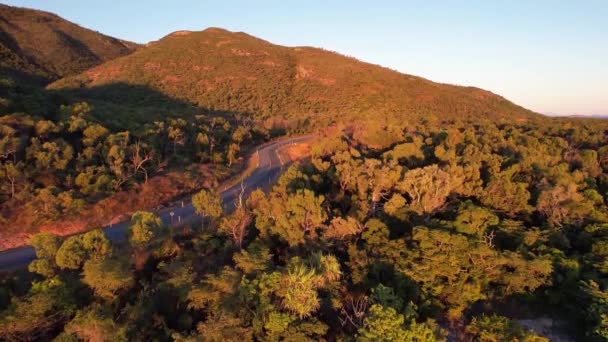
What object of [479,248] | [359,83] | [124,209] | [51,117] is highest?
[359,83]

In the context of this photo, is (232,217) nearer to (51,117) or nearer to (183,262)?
(183,262)

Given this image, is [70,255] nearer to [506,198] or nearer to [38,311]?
[38,311]

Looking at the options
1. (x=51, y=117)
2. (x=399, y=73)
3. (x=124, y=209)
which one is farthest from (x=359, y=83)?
(x=124, y=209)

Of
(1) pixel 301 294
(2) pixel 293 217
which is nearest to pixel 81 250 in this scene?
(1) pixel 301 294

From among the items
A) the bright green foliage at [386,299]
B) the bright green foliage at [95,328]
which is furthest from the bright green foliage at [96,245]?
the bright green foliage at [386,299]

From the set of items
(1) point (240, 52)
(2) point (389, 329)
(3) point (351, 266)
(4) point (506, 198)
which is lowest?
(3) point (351, 266)

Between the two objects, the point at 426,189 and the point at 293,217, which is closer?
the point at 293,217

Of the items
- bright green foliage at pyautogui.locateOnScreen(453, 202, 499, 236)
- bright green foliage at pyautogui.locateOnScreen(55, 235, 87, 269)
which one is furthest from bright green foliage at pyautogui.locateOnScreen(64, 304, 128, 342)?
bright green foliage at pyautogui.locateOnScreen(453, 202, 499, 236)
